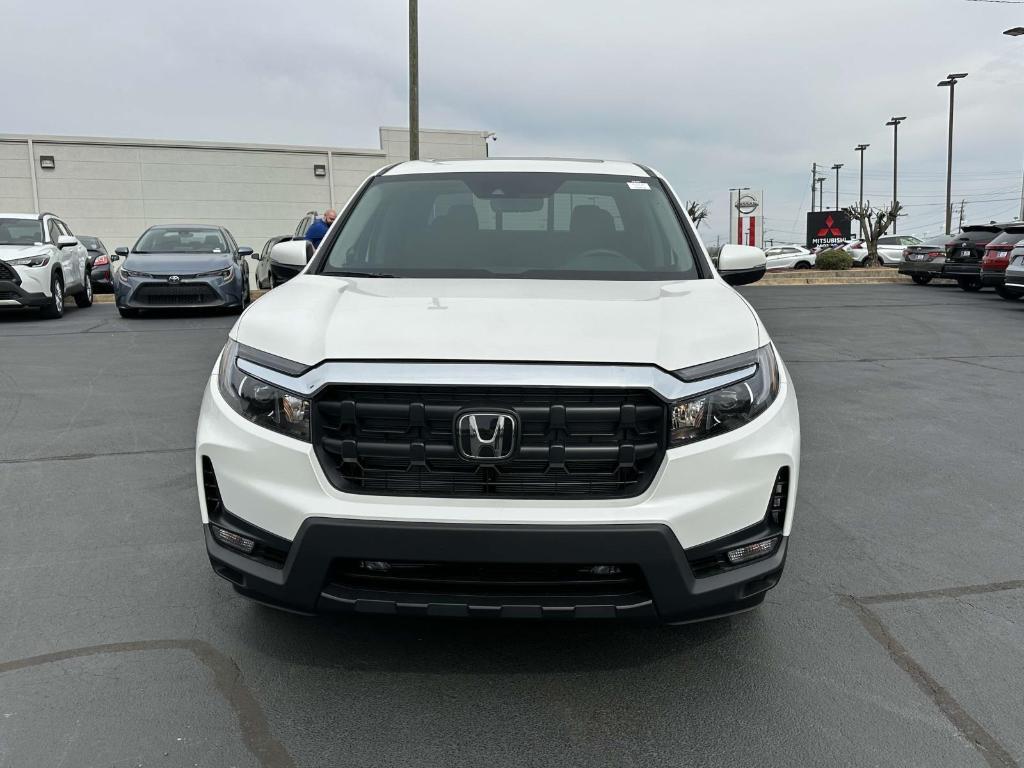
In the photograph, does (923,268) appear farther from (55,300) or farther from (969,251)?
(55,300)

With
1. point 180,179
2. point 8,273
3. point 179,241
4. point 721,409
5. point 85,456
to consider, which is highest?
point 180,179

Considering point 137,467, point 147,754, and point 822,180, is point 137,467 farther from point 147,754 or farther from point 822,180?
point 822,180

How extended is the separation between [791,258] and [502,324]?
37484 mm

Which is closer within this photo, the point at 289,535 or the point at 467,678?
the point at 289,535

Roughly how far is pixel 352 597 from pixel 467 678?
1.76 ft

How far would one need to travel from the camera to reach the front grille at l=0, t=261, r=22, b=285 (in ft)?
41.9

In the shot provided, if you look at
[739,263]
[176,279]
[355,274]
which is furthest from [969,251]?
[355,274]

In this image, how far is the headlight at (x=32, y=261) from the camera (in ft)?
42.3

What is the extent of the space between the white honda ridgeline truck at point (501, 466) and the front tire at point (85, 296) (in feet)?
47.3

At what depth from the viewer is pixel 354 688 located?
2660 millimetres

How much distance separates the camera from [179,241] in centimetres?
1429

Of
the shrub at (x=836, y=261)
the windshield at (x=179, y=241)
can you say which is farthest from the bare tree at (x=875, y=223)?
the windshield at (x=179, y=241)

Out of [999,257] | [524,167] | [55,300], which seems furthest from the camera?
[999,257]

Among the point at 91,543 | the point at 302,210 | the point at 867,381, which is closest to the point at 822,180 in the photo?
the point at 302,210
